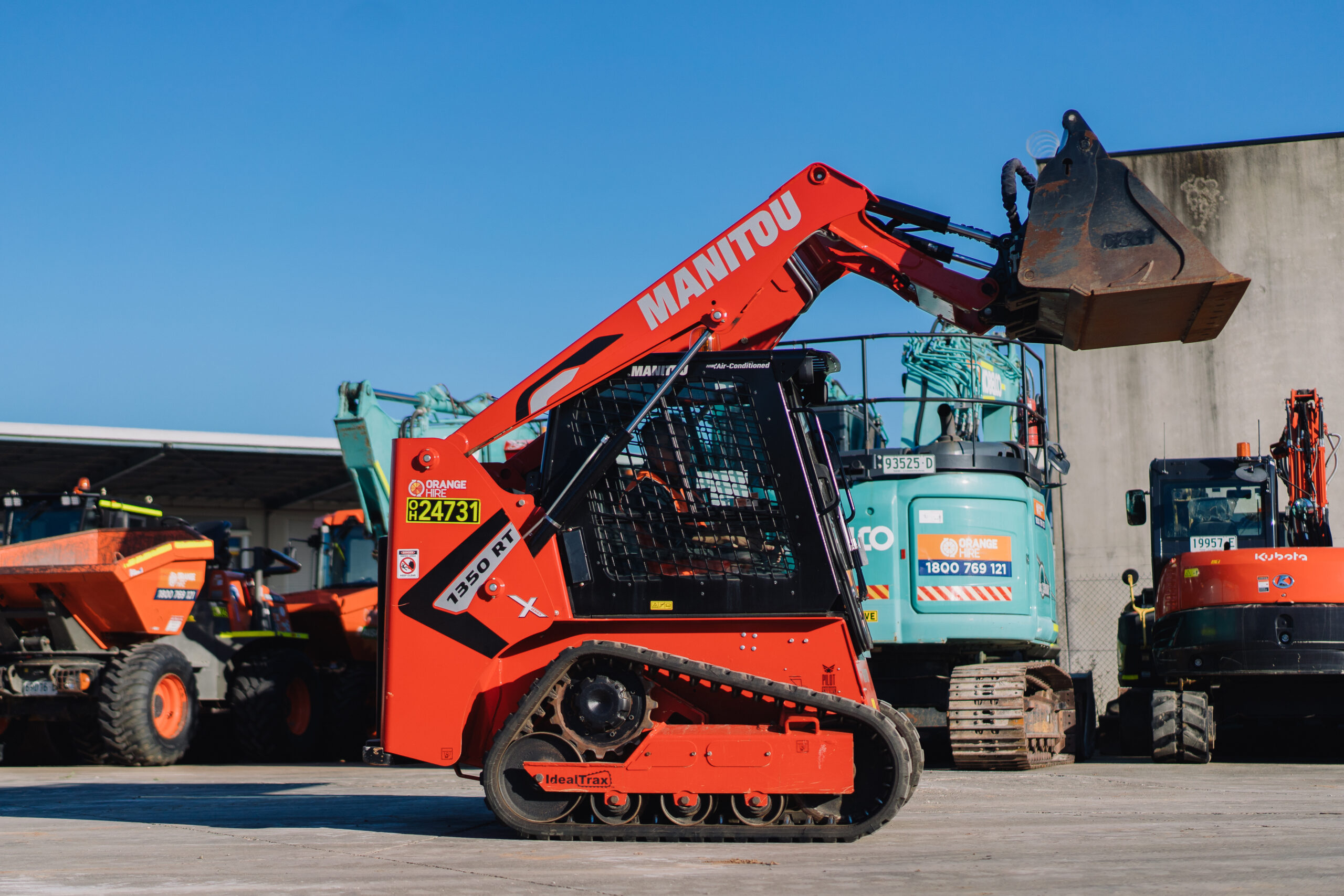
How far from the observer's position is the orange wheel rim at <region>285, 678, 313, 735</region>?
16156mm

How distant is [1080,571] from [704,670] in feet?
57.9

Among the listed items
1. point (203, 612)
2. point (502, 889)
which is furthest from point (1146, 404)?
point (502, 889)

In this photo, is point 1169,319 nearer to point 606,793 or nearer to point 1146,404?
point 606,793

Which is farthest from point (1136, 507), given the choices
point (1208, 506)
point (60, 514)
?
point (60, 514)

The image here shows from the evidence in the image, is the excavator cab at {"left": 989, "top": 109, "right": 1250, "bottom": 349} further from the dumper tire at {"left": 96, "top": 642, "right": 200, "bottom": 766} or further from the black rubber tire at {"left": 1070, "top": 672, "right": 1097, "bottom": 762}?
the dumper tire at {"left": 96, "top": 642, "right": 200, "bottom": 766}

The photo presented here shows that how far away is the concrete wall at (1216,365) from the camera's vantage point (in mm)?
23422

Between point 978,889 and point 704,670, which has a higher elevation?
point 704,670

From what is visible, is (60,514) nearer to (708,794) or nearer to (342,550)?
(342,550)

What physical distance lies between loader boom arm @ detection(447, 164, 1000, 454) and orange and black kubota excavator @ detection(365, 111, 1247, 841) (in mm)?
13

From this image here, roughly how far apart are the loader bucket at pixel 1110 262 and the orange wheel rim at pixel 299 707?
1115cm

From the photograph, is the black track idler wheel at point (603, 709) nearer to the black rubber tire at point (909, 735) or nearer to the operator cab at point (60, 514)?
the black rubber tire at point (909, 735)

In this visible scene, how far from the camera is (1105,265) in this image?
7.13 meters

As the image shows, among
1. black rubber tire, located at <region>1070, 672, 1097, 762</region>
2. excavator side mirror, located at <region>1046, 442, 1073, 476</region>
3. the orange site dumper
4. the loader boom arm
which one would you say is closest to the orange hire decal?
excavator side mirror, located at <region>1046, 442, 1073, 476</region>

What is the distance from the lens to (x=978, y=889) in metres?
5.75
